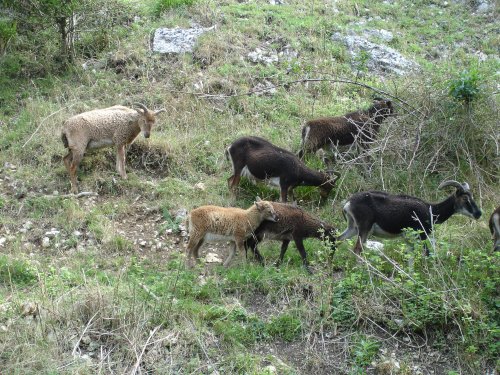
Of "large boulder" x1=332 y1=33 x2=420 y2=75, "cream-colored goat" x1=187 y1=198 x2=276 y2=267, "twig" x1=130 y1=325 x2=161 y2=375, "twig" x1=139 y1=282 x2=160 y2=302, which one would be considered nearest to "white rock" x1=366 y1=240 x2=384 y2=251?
"cream-colored goat" x1=187 y1=198 x2=276 y2=267

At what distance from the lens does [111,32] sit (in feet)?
52.4

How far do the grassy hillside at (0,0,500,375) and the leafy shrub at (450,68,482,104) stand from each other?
3 cm

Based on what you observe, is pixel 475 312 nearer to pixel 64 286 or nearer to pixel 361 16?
pixel 64 286

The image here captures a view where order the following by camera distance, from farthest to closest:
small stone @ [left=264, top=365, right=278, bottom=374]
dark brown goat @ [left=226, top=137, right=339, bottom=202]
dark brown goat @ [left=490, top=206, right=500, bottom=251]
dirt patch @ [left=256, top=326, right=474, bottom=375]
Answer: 1. dark brown goat @ [left=226, top=137, right=339, bottom=202]
2. dark brown goat @ [left=490, top=206, right=500, bottom=251]
3. dirt patch @ [left=256, top=326, right=474, bottom=375]
4. small stone @ [left=264, top=365, right=278, bottom=374]

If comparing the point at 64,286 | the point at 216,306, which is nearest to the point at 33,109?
the point at 64,286

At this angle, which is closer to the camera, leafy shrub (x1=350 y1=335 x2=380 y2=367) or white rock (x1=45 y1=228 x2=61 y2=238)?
leafy shrub (x1=350 y1=335 x2=380 y2=367)

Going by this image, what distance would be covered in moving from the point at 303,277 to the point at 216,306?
1.28m

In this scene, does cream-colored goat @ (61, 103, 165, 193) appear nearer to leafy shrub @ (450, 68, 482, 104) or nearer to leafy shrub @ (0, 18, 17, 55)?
leafy shrub @ (0, 18, 17, 55)

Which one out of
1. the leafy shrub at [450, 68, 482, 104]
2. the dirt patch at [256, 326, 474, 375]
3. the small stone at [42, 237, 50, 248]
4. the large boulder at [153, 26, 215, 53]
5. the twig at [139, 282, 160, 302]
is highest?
the leafy shrub at [450, 68, 482, 104]

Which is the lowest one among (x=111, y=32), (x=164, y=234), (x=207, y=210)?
(x=164, y=234)

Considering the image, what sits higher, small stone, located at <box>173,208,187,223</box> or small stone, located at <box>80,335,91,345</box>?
small stone, located at <box>80,335,91,345</box>

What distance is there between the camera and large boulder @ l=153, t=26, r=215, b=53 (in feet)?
51.2

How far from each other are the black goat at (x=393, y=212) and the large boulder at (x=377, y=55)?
513 centimetres

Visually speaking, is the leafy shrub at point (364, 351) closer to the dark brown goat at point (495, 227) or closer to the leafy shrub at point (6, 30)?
the dark brown goat at point (495, 227)
